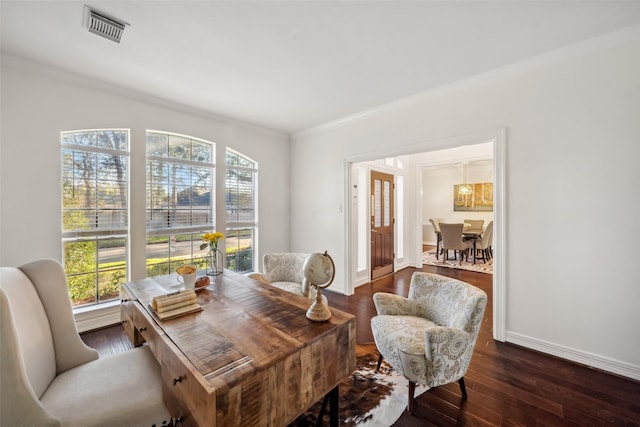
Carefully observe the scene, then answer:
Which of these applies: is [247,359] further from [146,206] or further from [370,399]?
[146,206]

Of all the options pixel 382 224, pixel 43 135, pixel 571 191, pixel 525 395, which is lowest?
pixel 525 395

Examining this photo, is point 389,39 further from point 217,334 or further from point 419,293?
point 217,334

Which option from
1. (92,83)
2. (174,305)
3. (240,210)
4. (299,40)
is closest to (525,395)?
(174,305)

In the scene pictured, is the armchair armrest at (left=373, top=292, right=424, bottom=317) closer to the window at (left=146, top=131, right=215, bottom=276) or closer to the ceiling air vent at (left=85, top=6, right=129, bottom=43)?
the window at (left=146, top=131, right=215, bottom=276)

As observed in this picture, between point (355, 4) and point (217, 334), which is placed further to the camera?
point (355, 4)

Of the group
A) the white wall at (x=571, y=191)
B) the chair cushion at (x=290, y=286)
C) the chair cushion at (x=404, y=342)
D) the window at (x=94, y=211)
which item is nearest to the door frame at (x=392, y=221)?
the white wall at (x=571, y=191)

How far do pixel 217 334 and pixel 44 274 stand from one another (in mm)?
971

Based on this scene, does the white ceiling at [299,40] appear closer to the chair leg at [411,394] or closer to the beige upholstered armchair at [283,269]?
the beige upholstered armchair at [283,269]

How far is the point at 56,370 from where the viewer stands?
4.18 ft

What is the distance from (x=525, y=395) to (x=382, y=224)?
3.19 meters

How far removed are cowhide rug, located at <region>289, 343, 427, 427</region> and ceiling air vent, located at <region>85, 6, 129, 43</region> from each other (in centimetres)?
303

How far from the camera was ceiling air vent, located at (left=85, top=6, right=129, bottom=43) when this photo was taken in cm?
178

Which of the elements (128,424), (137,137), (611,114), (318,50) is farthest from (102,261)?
(611,114)

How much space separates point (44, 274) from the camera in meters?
1.30
